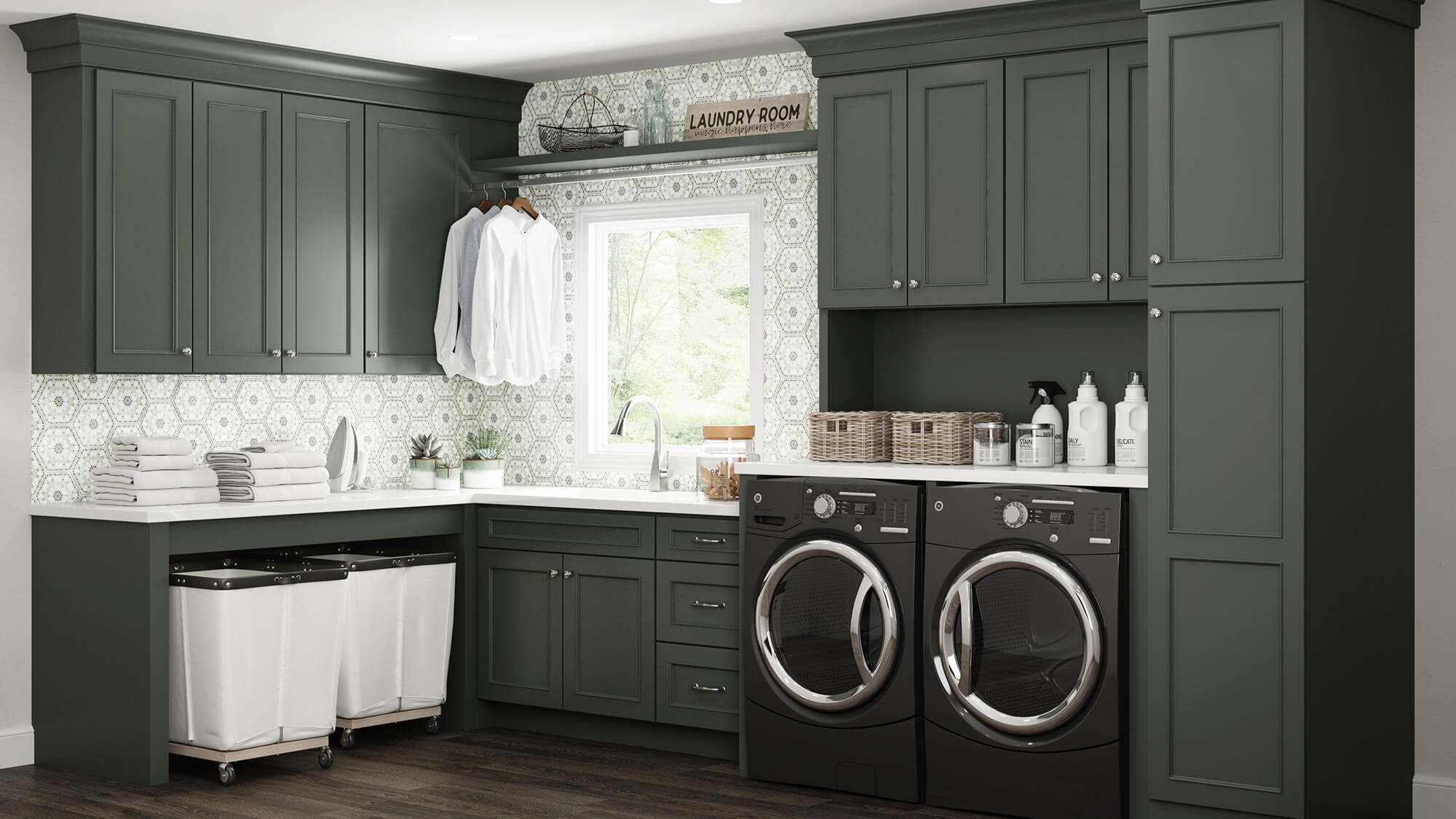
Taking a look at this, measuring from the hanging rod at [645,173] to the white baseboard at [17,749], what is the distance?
2.49 meters

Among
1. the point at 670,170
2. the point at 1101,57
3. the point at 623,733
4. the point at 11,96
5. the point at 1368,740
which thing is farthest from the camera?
the point at 670,170

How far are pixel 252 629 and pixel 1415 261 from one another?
11.8ft

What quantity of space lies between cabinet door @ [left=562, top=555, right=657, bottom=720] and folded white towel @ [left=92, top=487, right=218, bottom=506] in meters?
1.21


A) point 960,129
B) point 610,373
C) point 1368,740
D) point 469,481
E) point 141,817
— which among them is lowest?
point 141,817

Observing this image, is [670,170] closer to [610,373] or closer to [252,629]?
[610,373]

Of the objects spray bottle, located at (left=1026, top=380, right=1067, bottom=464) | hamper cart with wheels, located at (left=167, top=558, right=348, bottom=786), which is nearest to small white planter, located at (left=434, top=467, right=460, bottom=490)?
hamper cart with wheels, located at (left=167, top=558, right=348, bottom=786)

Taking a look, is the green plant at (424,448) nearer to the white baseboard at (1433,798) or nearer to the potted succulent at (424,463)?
the potted succulent at (424,463)

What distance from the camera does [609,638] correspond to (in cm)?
504

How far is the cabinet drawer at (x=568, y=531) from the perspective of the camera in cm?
A: 497

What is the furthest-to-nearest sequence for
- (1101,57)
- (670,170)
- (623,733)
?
(670,170)
(623,733)
(1101,57)

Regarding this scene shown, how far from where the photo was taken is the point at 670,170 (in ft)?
17.8

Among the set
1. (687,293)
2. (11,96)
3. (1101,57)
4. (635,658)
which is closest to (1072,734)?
(635,658)

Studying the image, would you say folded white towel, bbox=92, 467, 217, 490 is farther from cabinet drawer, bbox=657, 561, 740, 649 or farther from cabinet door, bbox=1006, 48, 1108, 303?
cabinet door, bbox=1006, 48, 1108, 303

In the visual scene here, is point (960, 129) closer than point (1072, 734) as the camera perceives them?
No
